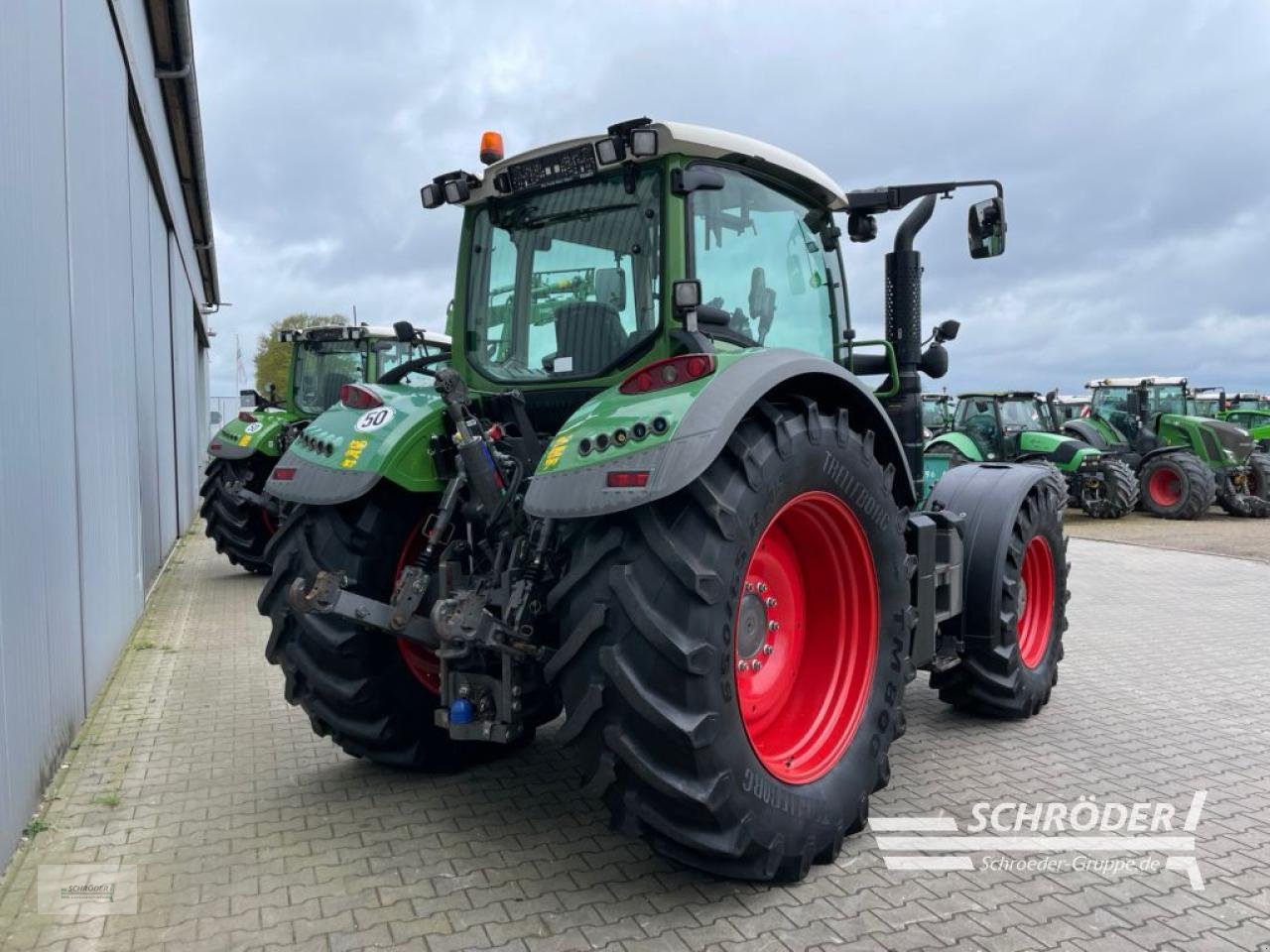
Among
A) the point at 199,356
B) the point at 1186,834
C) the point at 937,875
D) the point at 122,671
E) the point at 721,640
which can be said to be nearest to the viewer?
the point at 721,640

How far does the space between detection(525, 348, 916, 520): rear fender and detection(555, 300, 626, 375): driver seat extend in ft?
1.37

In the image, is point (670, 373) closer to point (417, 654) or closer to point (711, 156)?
point (711, 156)

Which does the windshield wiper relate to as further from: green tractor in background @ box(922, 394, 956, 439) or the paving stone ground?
green tractor in background @ box(922, 394, 956, 439)

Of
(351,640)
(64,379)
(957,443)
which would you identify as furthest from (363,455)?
(957,443)

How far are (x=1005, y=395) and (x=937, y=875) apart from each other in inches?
553

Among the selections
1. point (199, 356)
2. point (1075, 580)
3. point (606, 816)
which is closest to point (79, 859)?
point (606, 816)

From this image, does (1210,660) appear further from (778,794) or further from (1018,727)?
(778,794)

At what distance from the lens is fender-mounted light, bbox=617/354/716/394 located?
290cm

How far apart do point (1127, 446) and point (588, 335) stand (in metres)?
16.8

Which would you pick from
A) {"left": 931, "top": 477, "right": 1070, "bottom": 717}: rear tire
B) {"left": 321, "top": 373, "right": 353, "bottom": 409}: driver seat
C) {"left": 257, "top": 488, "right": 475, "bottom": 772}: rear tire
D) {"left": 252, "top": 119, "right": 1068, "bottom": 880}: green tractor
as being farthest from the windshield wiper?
{"left": 321, "top": 373, "right": 353, "bottom": 409}: driver seat

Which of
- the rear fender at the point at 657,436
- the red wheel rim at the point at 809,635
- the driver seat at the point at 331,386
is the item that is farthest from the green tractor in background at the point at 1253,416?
the rear fender at the point at 657,436

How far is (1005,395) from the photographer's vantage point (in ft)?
51.7

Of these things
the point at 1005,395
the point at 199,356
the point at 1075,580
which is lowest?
the point at 1075,580

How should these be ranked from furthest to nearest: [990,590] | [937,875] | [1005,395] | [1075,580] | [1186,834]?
[1005,395] < [1075,580] < [990,590] < [1186,834] < [937,875]
